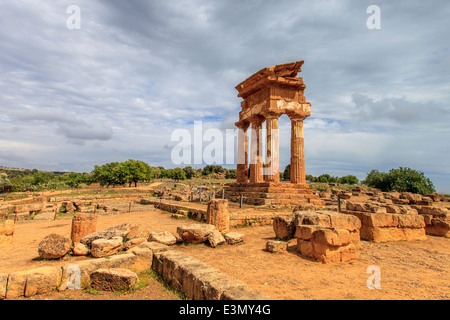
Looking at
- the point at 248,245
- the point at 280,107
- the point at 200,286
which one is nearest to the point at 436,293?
the point at 200,286

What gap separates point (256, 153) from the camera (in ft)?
63.9

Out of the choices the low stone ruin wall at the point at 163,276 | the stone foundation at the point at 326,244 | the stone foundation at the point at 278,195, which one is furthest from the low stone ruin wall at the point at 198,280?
the stone foundation at the point at 278,195

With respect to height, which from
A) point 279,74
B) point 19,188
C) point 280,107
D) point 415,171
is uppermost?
point 279,74

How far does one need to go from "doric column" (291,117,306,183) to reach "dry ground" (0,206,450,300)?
10033 mm

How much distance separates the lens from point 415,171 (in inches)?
1276

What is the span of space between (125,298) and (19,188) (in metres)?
49.8

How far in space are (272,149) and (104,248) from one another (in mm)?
13434

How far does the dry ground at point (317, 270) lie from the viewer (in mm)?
3941

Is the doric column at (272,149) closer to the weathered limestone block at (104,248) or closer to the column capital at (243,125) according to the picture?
the column capital at (243,125)

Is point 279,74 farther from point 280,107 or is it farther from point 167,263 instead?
point 167,263

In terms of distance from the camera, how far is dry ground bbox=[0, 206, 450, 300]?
3941 mm

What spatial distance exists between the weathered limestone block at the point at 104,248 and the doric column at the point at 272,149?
40.4 ft
